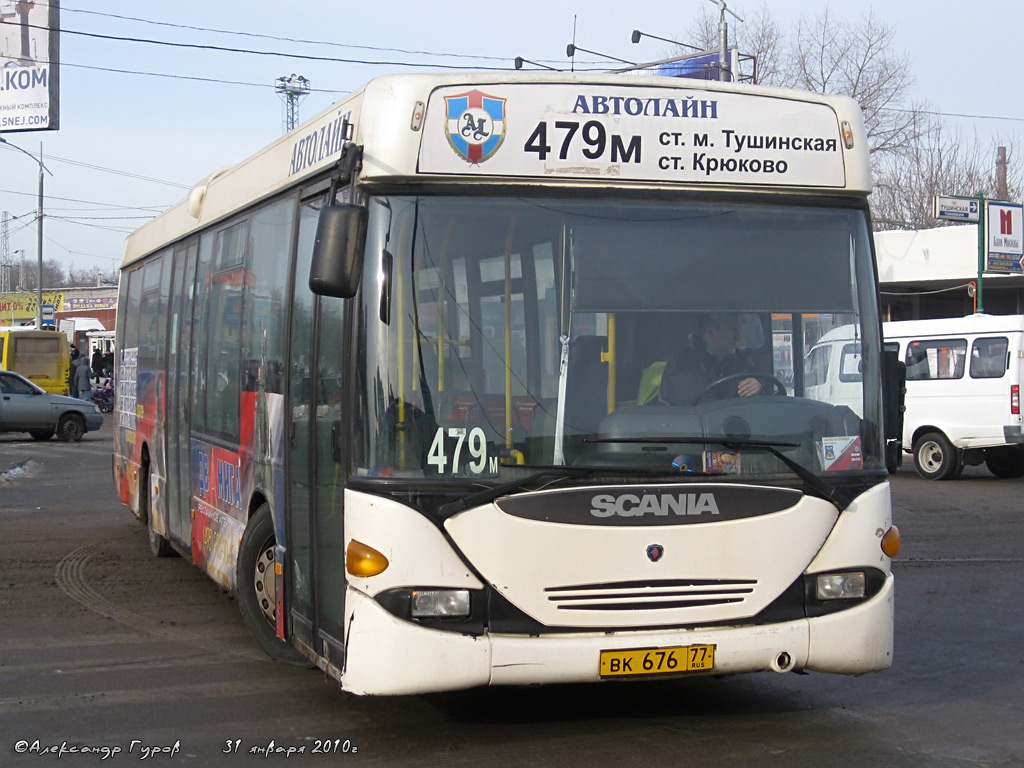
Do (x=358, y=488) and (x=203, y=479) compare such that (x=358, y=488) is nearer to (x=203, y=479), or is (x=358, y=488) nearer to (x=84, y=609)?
(x=203, y=479)

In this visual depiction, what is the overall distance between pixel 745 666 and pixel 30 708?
3562 mm

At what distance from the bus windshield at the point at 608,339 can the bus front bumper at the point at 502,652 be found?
650 millimetres

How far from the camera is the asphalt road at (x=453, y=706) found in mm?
5535

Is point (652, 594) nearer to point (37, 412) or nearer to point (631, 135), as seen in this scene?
point (631, 135)

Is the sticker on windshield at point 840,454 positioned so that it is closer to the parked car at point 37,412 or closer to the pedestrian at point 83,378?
the parked car at point 37,412

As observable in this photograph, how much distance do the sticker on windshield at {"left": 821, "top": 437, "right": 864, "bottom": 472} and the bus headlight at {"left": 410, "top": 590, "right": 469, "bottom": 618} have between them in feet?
5.67

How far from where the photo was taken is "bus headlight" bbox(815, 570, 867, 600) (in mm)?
5590

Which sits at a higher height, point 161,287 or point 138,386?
point 161,287

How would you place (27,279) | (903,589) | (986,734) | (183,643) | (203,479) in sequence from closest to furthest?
(986,734) → (183,643) → (203,479) → (903,589) → (27,279)

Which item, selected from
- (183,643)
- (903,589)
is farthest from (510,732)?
(903,589)

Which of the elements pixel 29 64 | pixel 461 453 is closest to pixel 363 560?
pixel 461 453

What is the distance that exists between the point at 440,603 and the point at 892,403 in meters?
2.34

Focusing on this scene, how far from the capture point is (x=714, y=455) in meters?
5.48

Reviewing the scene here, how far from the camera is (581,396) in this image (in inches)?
214
